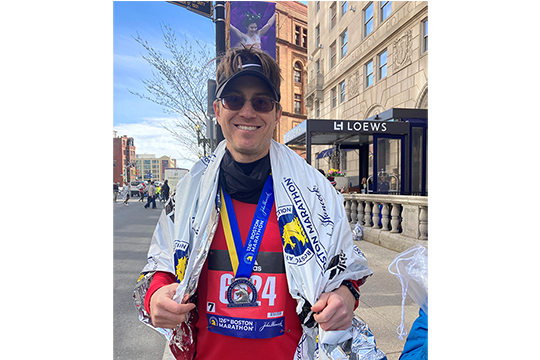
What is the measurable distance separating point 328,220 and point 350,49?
66.1ft

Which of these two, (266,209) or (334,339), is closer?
(334,339)

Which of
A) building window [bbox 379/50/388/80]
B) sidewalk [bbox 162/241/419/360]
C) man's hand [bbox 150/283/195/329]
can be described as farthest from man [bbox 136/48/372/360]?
building window [bbox 379/50/388/80]

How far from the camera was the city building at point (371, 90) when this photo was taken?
10.8m

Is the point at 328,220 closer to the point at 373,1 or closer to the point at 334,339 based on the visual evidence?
the point at 334,339

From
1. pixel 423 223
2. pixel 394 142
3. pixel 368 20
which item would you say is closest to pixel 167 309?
pixel 423 223

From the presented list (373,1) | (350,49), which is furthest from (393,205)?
(350,49)

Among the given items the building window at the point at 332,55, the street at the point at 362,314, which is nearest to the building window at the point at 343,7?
the building window at the point at 332,55

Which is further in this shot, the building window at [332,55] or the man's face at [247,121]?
the building window at [332,55]

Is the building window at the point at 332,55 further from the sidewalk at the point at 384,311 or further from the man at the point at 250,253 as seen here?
the man at the point at 250,253

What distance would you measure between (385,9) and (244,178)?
1737 centimetres

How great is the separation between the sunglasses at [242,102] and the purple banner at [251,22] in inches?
142

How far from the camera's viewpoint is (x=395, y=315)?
3.30m
